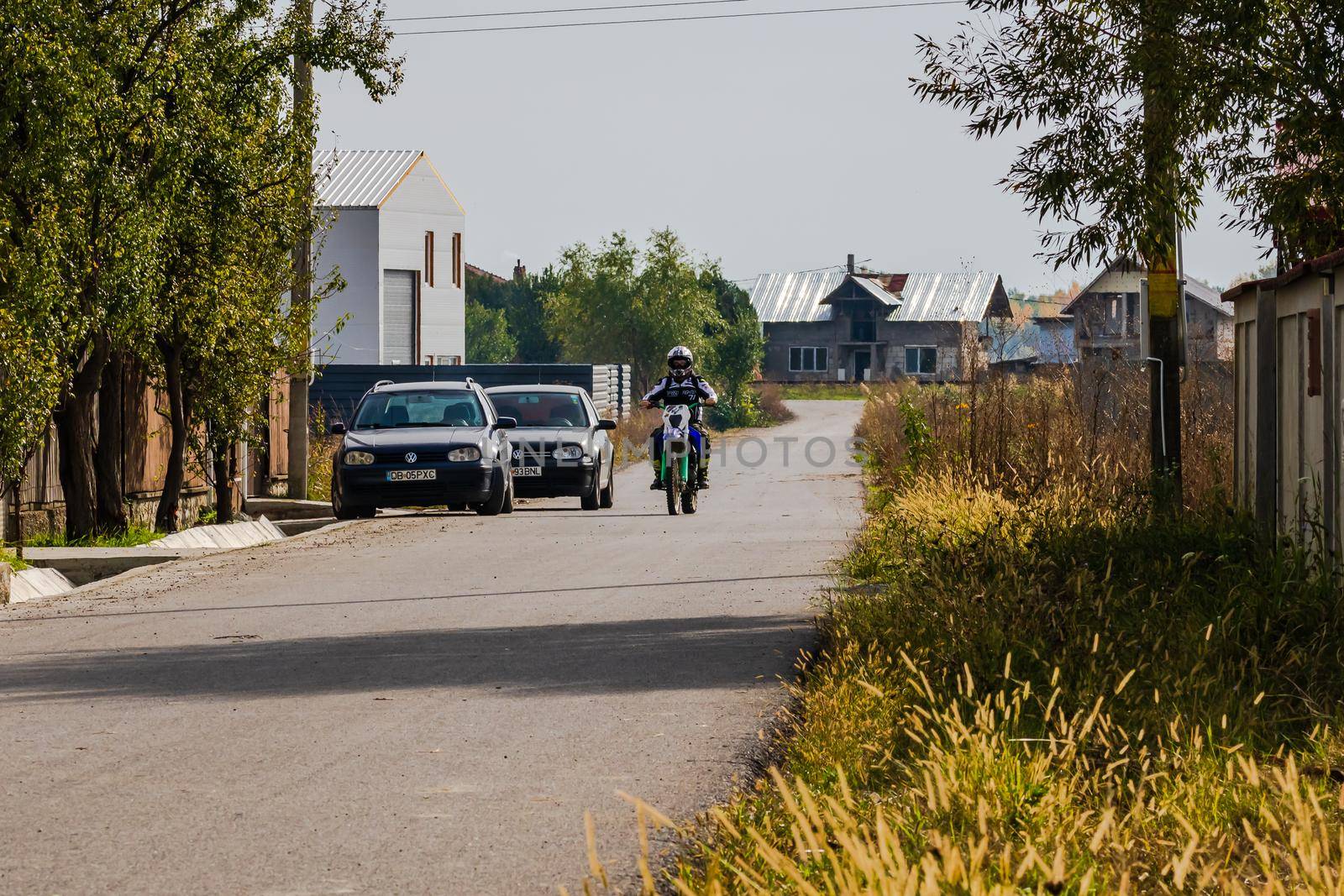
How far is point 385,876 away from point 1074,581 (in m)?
4.93

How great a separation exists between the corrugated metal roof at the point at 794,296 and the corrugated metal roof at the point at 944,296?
13.9ft

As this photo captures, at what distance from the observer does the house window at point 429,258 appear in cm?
5584

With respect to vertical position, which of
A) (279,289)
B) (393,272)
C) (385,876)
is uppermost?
(393,272)

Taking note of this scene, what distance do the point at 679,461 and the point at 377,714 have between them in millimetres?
14537

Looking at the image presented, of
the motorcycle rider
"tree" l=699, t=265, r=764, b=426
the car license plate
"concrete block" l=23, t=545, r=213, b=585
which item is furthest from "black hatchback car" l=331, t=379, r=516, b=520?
"tree" l=699, t=265, r=764, b=426

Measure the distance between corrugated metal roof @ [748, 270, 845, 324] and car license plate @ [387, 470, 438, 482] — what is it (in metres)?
88.5

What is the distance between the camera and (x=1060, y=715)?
5.21 m

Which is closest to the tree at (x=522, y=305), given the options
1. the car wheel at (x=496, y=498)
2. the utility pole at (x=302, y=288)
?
the utility pole at (x=302, y=288)

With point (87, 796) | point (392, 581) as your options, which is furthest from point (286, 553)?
point (87, 796)

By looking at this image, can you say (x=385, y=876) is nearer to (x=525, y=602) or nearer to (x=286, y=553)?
(x=525, y=602)

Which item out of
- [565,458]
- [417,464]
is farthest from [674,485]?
[417,464]

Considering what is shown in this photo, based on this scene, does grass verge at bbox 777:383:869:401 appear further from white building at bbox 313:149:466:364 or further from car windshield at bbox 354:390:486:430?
car windshield at bbox 354:390:486:430

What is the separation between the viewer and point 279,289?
20188 mm

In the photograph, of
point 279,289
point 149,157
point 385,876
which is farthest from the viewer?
point 279,289
